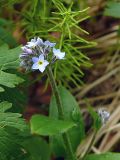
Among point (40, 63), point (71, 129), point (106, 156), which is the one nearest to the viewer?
point (40, 63)

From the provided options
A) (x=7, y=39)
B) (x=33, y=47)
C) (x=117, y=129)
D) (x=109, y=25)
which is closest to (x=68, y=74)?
(x=7, y=39)

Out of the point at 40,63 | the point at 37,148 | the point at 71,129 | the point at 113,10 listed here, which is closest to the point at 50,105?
the point at 71,129

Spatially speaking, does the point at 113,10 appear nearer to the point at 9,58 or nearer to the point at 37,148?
the point at 9,58

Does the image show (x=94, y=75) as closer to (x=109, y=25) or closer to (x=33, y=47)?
(x=109, y=25)

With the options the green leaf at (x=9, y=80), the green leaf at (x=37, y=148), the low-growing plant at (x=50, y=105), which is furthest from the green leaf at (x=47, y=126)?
the green leaf at (x=37, y=148)

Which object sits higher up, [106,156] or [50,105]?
[50,105]
